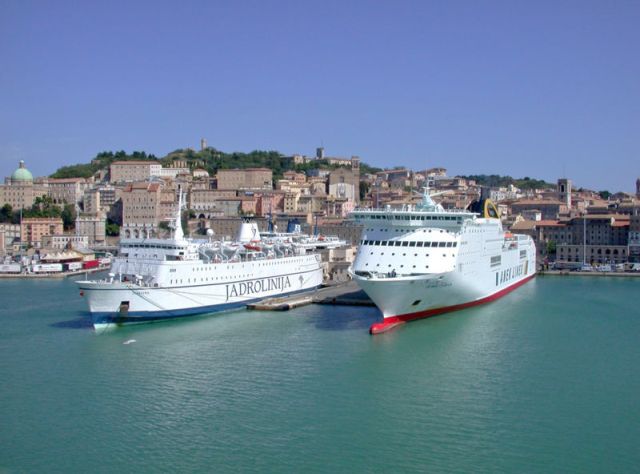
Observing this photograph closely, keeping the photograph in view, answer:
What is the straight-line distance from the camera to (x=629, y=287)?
31.4 meters

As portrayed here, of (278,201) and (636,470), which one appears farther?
(278,201)

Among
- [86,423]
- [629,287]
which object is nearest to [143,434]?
[86,423]

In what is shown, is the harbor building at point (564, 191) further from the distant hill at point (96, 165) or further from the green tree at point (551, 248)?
the distant hill at point (96, 165)

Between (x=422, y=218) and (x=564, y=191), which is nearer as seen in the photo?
(x=422, y=218)

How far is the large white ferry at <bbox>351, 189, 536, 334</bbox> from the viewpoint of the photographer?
19.0m

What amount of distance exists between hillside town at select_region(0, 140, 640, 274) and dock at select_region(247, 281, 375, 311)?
17.7ft

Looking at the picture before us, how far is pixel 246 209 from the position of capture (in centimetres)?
5634

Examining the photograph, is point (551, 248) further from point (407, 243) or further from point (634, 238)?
point (407, 243)

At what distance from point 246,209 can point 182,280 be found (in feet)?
116

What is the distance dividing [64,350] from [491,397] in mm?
9733

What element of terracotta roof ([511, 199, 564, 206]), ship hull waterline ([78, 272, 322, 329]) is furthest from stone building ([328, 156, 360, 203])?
ship hull waterline ([78, 272, 322, 329])

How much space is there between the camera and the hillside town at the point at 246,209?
140 feet

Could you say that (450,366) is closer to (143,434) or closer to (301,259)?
(143,434)

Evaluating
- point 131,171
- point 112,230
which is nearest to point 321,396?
point 112,230
